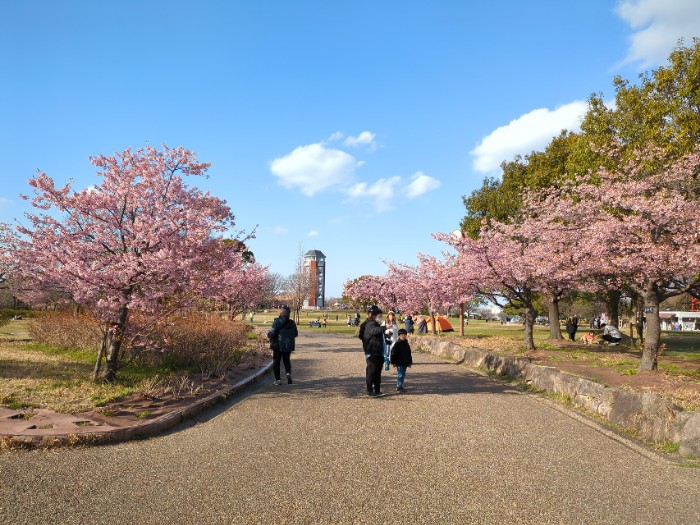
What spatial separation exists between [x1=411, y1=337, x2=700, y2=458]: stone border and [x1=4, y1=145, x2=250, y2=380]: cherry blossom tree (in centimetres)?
792

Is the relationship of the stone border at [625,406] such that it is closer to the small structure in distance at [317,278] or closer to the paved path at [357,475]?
the paved path at [357,475]

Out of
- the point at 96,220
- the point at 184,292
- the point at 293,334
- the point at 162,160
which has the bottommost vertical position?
the point at 293,334

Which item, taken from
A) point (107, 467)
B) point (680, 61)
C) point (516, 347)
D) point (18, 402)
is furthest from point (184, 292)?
point (680, 61)

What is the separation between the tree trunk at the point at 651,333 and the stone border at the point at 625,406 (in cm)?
286

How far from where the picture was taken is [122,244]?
10266 millimetres

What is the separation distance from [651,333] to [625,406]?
17.8 ft

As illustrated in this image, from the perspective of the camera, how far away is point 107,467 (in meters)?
5.48

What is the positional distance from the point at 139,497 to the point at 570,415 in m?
7.49

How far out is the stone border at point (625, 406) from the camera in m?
6.84

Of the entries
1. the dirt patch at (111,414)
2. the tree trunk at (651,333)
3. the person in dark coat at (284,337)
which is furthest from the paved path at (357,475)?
the tree trunk at (651,333)

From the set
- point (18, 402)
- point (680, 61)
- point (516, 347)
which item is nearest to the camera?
point (18, 402)

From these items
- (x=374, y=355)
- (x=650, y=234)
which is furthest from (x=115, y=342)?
(x=650, y=234)

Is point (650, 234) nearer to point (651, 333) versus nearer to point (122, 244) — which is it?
point (651, 333)

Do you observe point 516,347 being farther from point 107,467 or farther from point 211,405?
point 107,467
